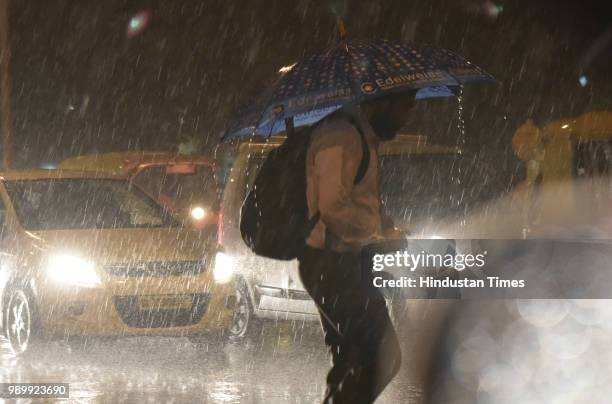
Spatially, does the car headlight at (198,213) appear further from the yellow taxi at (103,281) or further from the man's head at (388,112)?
the man's head at (388,112)

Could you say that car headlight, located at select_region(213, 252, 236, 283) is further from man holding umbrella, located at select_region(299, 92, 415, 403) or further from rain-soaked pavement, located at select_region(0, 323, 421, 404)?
man holding umbrella, located at select_region(299, 92, 415, 403)

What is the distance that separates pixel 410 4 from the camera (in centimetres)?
3150

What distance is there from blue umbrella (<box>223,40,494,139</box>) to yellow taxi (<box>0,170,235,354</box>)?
14.0 feet

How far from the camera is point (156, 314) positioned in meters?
10.0

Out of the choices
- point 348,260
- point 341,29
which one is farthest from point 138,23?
point 348,260

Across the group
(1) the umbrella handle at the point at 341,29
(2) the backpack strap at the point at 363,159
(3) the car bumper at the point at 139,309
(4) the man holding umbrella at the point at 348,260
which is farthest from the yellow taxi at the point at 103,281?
(2) the backpack strap at the point at 363,159

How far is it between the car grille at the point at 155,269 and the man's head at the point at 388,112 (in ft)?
16.9

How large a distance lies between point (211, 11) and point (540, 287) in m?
45.4

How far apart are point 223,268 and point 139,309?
87 centimetres

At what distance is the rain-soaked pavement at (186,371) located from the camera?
26.7ft

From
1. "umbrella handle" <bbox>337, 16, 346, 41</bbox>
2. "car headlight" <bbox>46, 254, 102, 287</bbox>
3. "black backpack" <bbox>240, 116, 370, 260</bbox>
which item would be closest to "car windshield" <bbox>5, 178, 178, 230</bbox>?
"car headlight" <bbox>46, 254, 102, 287</bbox>

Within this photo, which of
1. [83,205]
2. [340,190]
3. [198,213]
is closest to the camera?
[340,190]

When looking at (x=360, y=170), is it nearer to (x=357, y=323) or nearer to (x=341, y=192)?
(x=341, y=192)

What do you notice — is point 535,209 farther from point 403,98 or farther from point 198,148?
point 198,148
